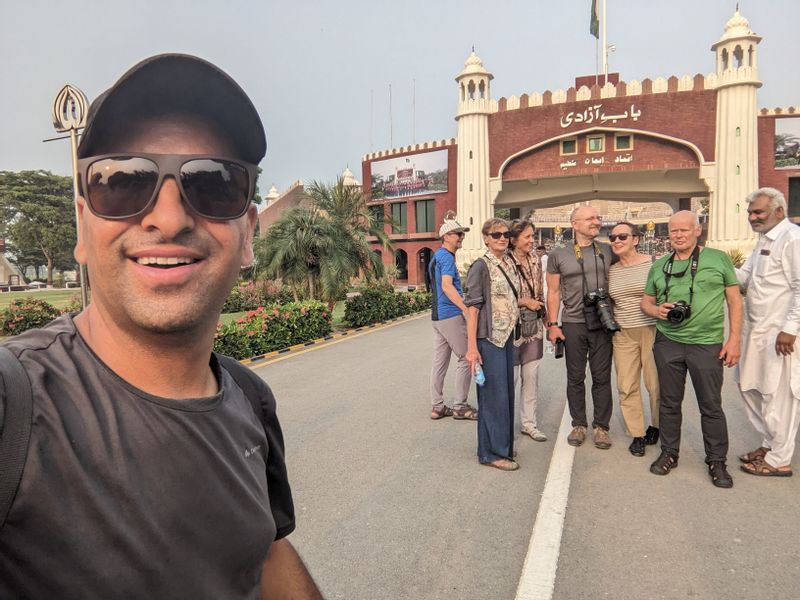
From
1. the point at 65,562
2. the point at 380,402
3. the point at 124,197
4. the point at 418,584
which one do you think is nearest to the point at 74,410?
the point at 65,562

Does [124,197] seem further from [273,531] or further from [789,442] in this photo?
[789,442]

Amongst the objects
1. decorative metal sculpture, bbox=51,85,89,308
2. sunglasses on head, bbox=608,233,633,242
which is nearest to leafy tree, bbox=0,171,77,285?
decorative metal sculpture, bbox=51,85,89,308

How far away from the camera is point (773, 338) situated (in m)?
4.12

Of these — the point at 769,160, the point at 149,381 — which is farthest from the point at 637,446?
the point at 769,160

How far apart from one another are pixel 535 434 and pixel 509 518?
5.48ft

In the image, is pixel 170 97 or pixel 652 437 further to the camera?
pixel 652 437

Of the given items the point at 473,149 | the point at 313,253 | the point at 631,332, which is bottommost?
the point at 631,332

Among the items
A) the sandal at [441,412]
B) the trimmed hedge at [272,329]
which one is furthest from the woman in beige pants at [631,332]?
the trimmed hedge at [272,329]

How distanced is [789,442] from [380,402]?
3.97 m

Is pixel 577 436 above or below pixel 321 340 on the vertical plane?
above

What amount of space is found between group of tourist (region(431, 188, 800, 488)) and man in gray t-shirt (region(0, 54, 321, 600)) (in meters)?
3.41

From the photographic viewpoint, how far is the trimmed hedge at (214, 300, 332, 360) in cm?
925

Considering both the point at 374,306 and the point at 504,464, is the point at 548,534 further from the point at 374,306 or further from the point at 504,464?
the point at 374,306

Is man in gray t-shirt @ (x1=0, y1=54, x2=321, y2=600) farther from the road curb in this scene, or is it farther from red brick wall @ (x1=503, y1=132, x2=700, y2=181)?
red brick wall @ (x1=503, y1=132, x2=700, y2=181)
